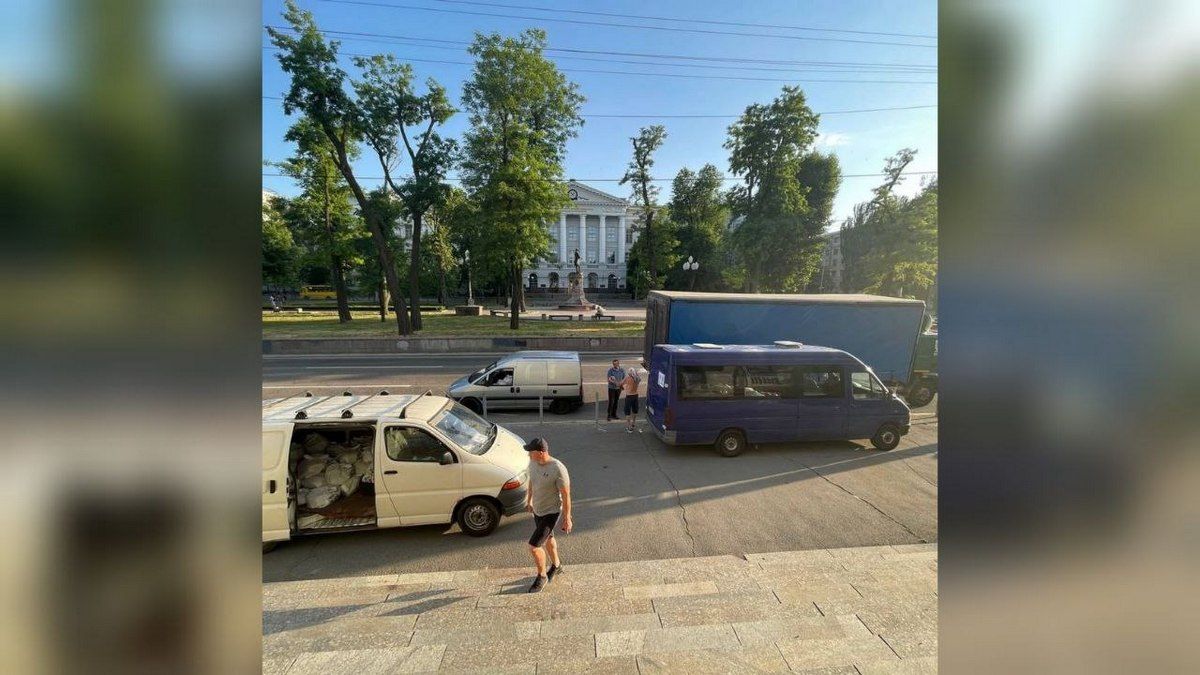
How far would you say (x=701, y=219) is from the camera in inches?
1720

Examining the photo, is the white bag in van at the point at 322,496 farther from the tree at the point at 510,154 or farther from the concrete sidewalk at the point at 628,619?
the tree at the point at 510,154

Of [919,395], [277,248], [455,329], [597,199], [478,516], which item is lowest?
[478,516]

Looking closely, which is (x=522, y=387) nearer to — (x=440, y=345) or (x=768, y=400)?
(x=768, y=400)

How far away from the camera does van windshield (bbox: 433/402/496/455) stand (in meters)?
5.75

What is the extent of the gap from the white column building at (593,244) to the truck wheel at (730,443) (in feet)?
235

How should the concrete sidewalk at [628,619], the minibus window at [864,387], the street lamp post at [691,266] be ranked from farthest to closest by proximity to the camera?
the street lamp post at [691,266] → the minibus window at [864,387] → the concrete sidewalk at [628,619]

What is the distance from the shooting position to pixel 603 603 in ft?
A: 14.0

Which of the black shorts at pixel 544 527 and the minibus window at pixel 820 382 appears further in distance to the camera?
the minibus window at pixel 820 382

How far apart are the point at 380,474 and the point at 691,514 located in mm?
3832

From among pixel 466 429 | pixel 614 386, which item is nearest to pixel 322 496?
pixel 466 429

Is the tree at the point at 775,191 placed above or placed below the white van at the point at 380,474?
above

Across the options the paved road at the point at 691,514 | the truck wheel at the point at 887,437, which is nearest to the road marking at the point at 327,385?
the paved road at the point at 691,514

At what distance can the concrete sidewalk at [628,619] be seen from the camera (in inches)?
138
